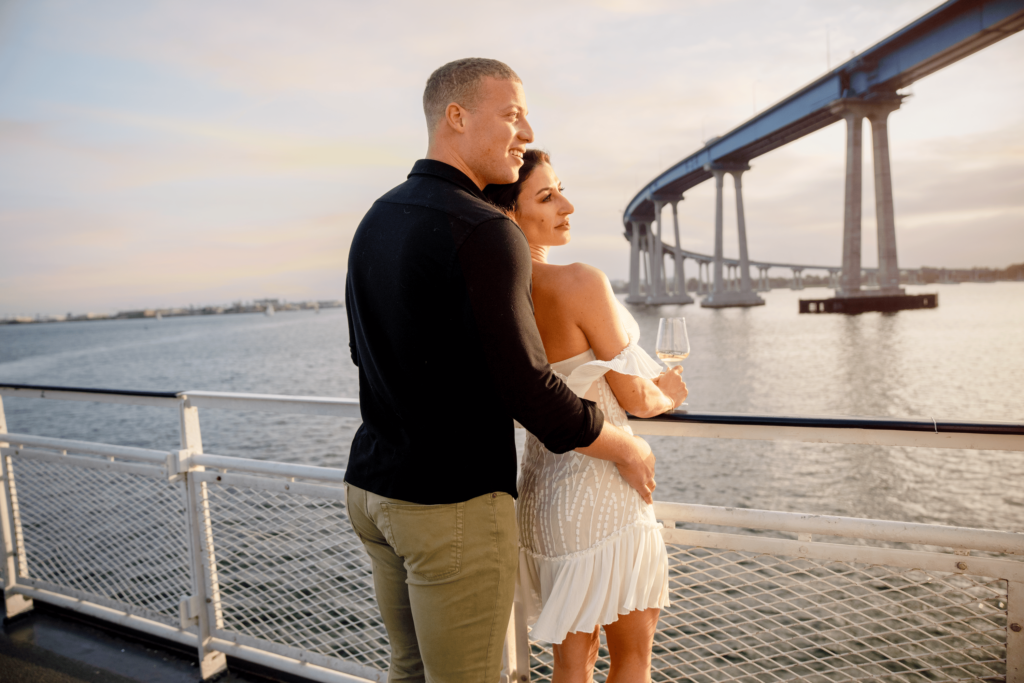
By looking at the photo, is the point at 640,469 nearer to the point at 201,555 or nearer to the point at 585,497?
the point at 585,497

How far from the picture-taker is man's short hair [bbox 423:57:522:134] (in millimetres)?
1150

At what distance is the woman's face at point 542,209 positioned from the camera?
1392mm

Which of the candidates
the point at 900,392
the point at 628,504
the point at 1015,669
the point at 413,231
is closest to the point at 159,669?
the point at 628,504

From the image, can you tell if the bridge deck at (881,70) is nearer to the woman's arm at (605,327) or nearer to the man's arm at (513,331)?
the woman's arm at (605,327)

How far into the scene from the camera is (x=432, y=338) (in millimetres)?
1062

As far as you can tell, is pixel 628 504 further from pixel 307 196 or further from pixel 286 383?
pixel 307 196

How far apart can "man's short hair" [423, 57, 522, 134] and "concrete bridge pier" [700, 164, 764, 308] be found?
49837mm

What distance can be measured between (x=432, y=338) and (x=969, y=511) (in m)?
12.4

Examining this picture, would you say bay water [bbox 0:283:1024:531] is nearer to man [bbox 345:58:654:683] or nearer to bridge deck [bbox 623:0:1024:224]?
man [bbox 345:58:654:683]

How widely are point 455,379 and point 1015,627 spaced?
1.43 metres

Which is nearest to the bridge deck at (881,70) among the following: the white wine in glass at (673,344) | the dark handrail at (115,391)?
the white wine in glass at (673,344)

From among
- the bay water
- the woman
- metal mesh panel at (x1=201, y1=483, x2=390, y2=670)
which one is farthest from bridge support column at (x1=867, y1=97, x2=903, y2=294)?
the woman

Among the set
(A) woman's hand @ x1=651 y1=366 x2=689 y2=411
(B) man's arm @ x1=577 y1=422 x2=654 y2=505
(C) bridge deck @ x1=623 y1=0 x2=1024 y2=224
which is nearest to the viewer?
(B) man's arm @ x1=577 y1=422 x2=654 y2=505

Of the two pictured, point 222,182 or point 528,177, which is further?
point 222,182
